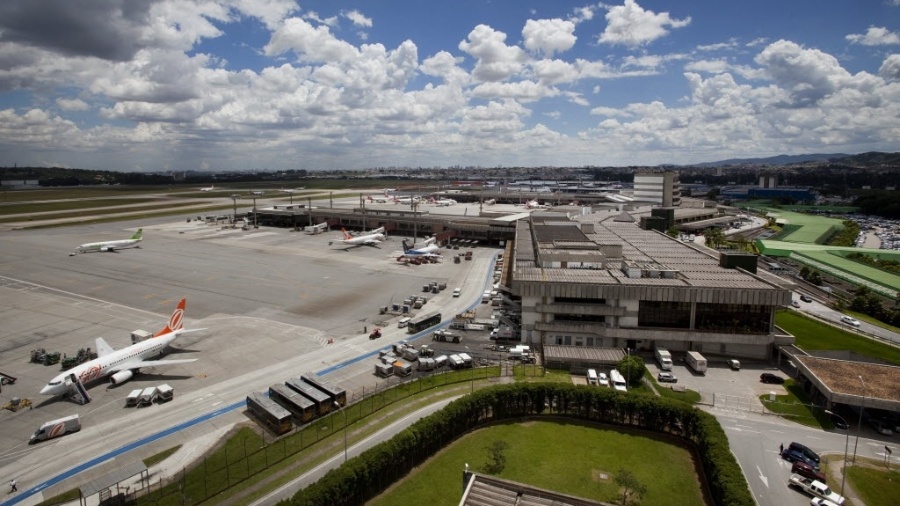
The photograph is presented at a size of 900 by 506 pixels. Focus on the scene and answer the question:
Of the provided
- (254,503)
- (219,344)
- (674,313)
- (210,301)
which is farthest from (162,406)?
(674,313)

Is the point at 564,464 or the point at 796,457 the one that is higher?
the point at 796,457

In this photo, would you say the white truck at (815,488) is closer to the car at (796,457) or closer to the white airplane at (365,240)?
the car at (796,457)

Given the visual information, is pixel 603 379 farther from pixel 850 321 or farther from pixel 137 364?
pixel 137 364

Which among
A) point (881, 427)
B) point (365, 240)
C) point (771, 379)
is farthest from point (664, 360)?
point (365, 240)

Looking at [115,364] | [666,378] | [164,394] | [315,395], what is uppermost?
[115,364]

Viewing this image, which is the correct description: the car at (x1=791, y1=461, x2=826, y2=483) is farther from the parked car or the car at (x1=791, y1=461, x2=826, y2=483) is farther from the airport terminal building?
the airport terminal building

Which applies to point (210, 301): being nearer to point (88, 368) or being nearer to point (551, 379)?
point (88, 368)

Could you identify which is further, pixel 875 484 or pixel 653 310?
pixel 653 310
